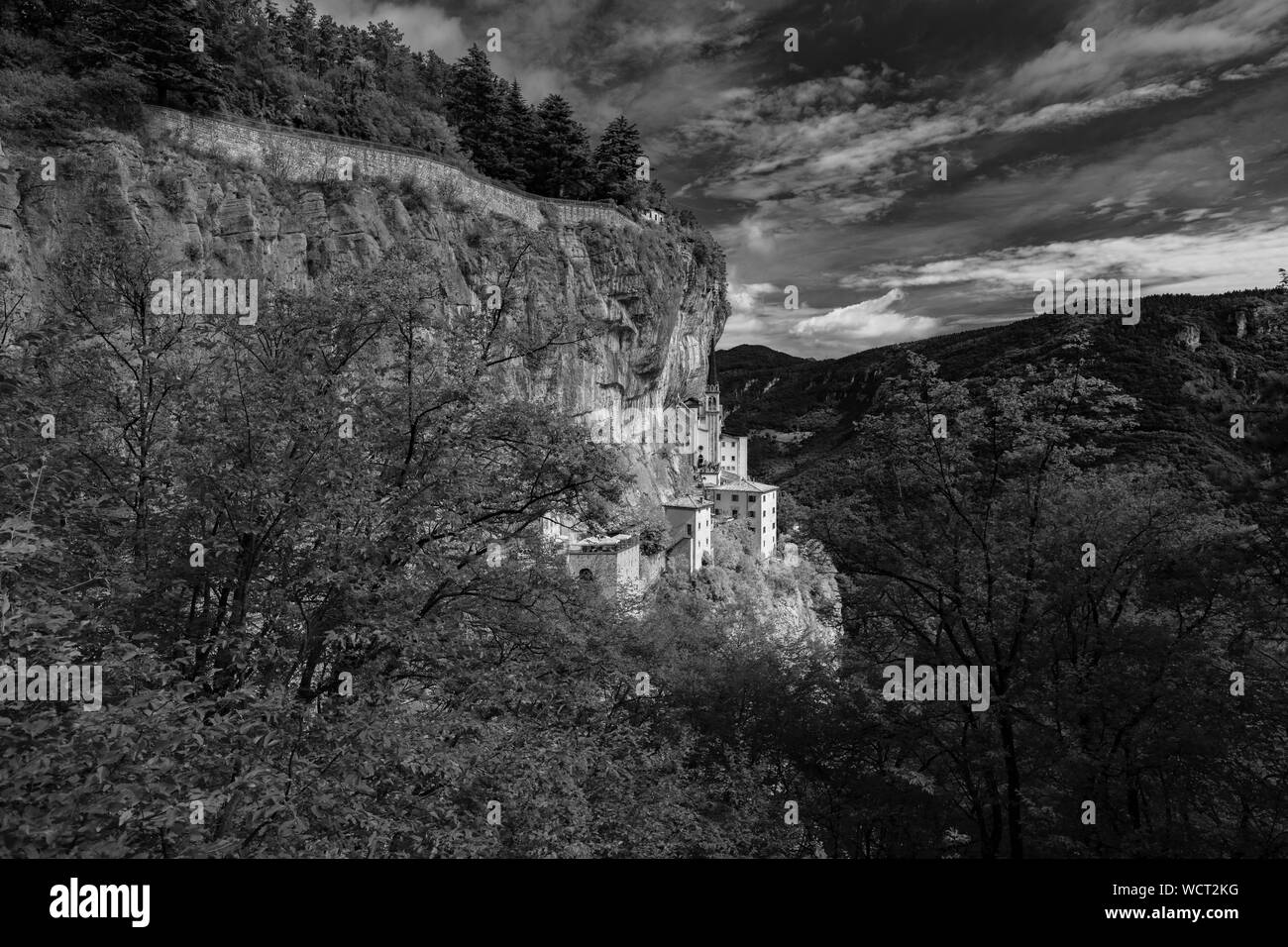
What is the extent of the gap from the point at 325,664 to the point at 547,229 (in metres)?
41.3

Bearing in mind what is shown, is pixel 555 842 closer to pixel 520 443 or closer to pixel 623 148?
pixel 520 443

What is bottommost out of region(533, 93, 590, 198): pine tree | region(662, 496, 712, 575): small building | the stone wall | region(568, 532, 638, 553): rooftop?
region(662, 496, 712, 575): small building

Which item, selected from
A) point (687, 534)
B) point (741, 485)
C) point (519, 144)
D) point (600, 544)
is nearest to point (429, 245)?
point (519, 144)

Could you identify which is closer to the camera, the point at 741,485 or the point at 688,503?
the point at 688,503

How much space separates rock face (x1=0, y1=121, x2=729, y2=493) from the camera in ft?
67.1

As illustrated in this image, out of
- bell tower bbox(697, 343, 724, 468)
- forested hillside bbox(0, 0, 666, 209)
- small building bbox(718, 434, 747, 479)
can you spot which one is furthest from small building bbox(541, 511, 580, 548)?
small building bbox(718, 434, 747, 479)

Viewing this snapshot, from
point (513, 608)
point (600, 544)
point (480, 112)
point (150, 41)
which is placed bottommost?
point (513, 608)

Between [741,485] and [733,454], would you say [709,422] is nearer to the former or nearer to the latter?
[741,485]

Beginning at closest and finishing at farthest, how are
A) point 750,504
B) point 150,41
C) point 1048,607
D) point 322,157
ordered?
point 1048,607 → point 150,41 → point 322,157 → point 750,504

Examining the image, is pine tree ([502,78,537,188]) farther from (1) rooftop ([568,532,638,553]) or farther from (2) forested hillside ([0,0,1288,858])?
(2) forested hillside ([0,0,1288,858])

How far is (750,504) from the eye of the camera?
64.4 m

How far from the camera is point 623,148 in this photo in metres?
52.9

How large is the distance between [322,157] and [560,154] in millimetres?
21614

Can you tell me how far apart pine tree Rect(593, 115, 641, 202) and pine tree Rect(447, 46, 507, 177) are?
27.0 ft
